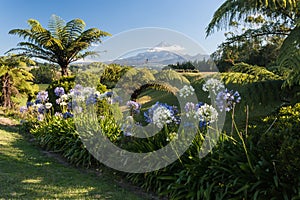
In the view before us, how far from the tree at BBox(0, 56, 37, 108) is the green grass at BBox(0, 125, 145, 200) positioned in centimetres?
679

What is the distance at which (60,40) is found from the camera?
35.2 feet

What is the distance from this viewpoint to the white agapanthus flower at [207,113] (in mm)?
3045

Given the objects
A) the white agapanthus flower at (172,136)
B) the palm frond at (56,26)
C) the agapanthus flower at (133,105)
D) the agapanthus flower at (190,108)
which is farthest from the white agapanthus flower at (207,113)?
the palm frond at (56,26)

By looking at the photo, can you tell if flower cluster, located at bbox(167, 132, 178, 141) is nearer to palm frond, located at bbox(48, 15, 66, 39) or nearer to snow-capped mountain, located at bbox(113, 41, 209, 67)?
snow-capped mountain, located at bbox(113, 41, 209, 67)

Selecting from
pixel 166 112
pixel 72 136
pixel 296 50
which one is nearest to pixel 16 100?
pixel 72 136

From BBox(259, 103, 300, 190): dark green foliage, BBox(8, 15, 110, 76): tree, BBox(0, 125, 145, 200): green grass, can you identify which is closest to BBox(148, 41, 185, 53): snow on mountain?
BBox(0, 125, 145, 200): green grass

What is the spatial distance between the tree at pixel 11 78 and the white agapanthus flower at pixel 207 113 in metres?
9.20

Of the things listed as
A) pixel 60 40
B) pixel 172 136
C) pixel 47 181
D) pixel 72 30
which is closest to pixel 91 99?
pixel 47 181

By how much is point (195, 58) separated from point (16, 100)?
29.4ft

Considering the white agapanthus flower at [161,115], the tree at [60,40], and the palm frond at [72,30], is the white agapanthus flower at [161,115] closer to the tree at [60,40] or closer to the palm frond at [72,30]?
the tree at [60,40]

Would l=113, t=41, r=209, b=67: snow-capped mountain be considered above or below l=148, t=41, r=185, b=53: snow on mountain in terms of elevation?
below

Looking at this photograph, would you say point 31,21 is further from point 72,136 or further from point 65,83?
point 72,136

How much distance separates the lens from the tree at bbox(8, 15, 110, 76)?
35.0 feet

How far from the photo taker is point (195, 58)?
541 centimetres
